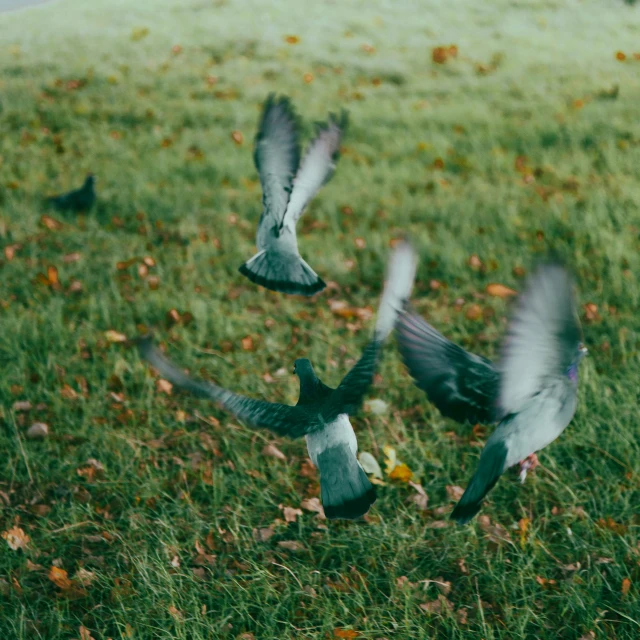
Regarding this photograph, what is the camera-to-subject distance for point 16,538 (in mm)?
2494

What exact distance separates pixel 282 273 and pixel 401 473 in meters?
1.22

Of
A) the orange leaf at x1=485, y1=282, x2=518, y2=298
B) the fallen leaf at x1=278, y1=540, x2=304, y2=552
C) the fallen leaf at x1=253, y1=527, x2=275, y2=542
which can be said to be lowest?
the fallen leaf at x1=278, y1=540, x2=304, y2=552

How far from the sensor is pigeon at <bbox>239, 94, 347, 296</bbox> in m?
1.76

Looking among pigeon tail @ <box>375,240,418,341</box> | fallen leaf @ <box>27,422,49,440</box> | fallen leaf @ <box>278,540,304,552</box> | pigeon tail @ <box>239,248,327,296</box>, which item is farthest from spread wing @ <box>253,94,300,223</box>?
fallen leaf @ <box>27,422,49,440</box>

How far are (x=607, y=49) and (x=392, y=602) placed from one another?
28.4 feet

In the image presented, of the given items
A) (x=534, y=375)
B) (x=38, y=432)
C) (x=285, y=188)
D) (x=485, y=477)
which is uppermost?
(x=285, y=188)

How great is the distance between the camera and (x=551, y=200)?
4.88 meters

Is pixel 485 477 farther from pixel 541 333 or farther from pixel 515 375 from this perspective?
pixel 541 333

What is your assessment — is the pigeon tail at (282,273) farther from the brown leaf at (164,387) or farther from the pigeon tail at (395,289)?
the brown leaf at (164,387)

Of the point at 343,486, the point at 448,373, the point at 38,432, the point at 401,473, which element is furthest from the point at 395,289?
the point at 38,432

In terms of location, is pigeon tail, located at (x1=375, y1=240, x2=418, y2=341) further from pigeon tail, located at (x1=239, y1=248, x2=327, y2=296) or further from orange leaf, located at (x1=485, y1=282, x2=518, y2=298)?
orange leaf, located at (x1=485, y1=282, x2=518, y2=298)

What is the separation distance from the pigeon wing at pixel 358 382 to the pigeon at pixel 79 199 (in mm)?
4086

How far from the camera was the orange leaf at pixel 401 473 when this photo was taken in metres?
2.69

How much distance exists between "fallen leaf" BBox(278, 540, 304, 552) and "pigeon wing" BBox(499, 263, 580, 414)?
117 centimetres
